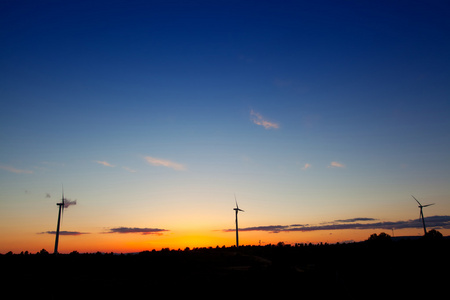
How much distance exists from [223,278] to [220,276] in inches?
107

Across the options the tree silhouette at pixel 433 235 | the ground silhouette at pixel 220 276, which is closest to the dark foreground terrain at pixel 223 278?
the ground silhouette at pixel 220 276

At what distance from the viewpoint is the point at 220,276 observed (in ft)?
161

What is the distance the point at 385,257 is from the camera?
218ft

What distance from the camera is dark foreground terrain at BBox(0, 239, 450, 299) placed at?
4006cm

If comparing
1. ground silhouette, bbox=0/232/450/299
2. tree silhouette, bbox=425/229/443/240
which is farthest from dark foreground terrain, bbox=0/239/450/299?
tree silhouette, bbox=425/229/443/240

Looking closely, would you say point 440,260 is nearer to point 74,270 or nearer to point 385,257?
point 385,257

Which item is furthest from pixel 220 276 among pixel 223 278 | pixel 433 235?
pixel 433 235

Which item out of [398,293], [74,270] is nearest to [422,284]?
[398,293]

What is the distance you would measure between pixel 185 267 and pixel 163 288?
22096 mm

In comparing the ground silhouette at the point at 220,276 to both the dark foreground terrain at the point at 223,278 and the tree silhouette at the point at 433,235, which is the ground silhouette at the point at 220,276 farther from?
the tree silhouette at the point at 433,235

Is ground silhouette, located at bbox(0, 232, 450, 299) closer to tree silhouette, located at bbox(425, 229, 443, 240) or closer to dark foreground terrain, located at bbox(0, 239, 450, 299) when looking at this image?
dark foreground terrain, located at bbox(0, 239, 450, 299)

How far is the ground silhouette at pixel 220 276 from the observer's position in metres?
40.4

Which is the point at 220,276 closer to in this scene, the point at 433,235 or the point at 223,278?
the point at 223,278

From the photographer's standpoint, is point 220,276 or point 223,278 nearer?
point 223,278
